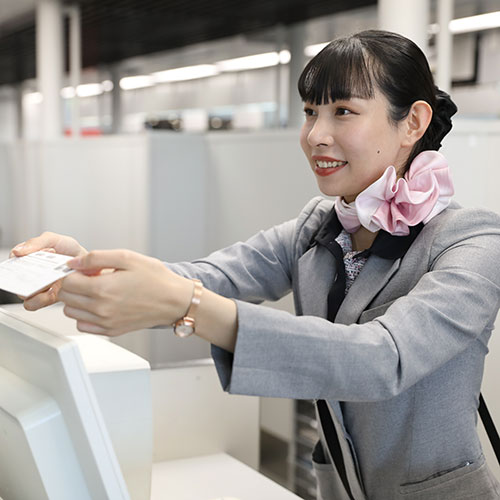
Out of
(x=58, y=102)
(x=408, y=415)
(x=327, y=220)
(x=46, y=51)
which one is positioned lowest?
(x=408, y=415)

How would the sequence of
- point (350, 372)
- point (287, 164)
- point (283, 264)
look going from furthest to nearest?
1. point (287, 164)
2. point (283, 264)
3. point (350, 372)

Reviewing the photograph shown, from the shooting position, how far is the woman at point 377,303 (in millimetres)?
966

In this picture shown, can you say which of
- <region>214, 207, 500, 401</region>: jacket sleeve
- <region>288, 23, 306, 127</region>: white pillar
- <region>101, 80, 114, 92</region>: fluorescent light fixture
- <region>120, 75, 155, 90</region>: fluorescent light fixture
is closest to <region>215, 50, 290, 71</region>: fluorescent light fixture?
<region>288, 23, 306, 127</region>: white pillar

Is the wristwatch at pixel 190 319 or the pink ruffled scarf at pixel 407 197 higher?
the pink ruffled scarf at pixel 407 197

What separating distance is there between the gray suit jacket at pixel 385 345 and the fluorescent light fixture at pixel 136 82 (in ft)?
45.0

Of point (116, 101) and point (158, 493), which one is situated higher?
point (116, 101)

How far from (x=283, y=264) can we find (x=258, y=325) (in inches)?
27.4

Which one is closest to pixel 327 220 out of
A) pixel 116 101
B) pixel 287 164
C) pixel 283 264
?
pixel 283 264

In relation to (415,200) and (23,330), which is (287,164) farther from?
(23,330)

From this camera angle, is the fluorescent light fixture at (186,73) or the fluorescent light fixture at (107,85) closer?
the fluorescent light fixture at (186,73)

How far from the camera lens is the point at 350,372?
0.98m

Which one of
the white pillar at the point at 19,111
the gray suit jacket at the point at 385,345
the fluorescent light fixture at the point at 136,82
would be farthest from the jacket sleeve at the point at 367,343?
the white pillar at the point at 19,111

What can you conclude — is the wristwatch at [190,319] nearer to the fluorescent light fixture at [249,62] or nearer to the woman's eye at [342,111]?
the woman's eye at [342,111]

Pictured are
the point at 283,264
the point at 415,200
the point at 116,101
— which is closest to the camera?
the point at 415,200
